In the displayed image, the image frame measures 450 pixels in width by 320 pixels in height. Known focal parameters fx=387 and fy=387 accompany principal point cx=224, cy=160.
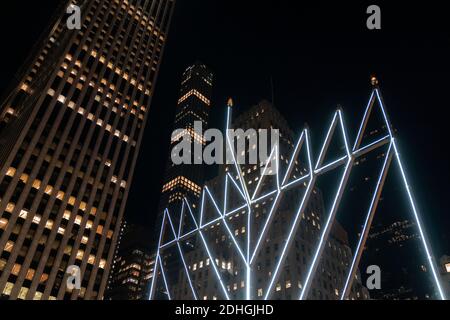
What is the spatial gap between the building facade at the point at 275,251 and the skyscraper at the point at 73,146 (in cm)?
1856

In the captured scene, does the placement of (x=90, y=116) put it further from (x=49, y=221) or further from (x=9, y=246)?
(x=9, y=246)

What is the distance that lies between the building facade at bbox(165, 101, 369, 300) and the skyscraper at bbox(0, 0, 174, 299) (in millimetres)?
18563

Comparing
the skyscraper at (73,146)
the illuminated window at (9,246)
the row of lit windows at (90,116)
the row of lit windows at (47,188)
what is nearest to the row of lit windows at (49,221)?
the skyscraper at (73,146)

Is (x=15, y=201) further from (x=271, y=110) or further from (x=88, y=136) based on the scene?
(x=271, y=110)

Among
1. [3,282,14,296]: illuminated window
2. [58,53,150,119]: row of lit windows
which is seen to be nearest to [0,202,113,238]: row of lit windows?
[3,282,14,296]: illuminated window

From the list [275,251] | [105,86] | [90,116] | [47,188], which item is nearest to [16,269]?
[47,188]

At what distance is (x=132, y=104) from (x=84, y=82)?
10.1m

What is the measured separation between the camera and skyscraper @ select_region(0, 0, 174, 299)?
5206cm

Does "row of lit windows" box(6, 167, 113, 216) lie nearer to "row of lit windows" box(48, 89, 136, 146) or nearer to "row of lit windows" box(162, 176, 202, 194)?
"row of lit windows" box(48, 89, 136, 146)

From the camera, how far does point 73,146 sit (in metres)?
62.1

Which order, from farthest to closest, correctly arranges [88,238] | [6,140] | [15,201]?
1. [6,140]
2. [88,238]
3. [15,201]

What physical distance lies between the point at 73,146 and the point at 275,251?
37312mm

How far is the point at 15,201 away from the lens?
172 feet
